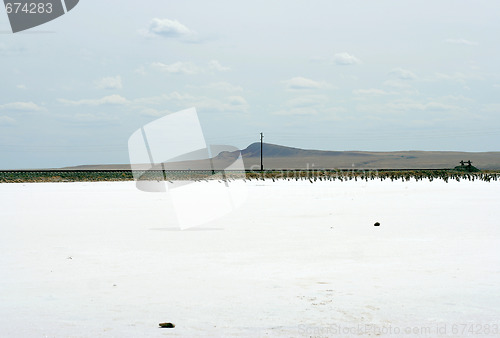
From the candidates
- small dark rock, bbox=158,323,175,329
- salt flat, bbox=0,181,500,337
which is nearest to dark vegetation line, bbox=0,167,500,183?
salt flat, bbox=0,181,500,337

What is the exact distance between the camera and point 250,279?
920cm

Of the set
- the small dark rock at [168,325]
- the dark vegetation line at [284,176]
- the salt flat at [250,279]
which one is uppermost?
the small dark rock at [168,325]

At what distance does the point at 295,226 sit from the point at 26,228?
7304 mm

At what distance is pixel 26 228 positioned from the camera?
17.2 m

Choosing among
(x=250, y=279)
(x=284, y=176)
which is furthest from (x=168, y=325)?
(x=284, y=176)

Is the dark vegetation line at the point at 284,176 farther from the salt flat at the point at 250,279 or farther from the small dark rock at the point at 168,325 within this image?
the small dark rock at the point at 168,325

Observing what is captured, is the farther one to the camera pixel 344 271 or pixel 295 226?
pixel 295 226

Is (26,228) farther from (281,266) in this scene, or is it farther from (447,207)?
(447,207)

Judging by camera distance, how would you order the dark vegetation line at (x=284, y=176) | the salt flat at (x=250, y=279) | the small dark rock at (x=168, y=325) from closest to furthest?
the small dark rock at (x=168, y=325) < the salt flat at (x=250, y=279) < the dark vegetation line at (x=284, y=176)

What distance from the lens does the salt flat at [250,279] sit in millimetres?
6637

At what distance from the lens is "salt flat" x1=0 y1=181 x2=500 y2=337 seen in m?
6.64

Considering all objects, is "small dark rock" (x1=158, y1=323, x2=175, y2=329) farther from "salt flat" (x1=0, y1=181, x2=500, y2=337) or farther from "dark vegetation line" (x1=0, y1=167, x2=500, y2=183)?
"dark vegetation line" (x1=0, y1=167, x2=500, y2=183)

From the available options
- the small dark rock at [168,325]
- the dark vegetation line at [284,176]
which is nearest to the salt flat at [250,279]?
the small dark rock at [168,325]

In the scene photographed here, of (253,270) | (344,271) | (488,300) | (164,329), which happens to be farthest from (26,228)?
(488,300)
